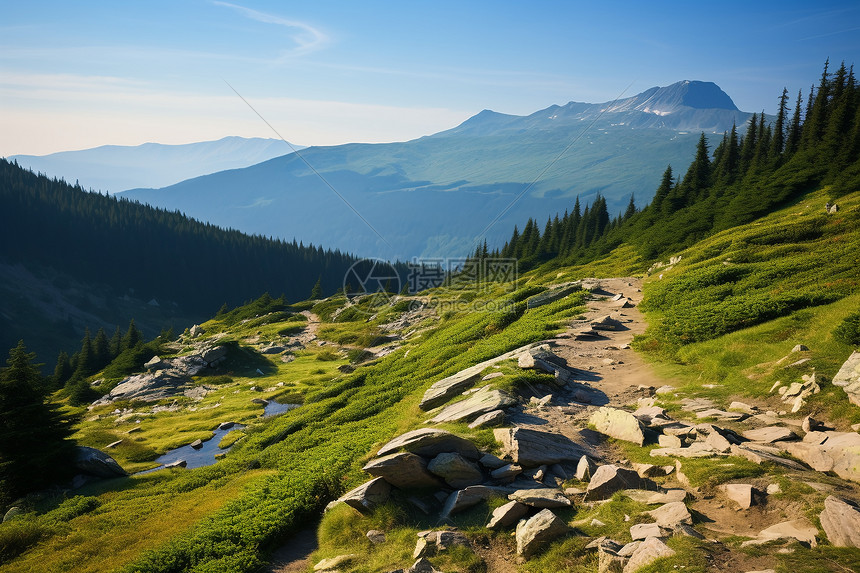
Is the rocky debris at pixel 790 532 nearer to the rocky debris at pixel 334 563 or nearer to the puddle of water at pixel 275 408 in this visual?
the rocky debris at pixel 334 563

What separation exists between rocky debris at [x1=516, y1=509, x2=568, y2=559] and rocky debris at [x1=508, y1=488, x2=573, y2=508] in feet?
3.08

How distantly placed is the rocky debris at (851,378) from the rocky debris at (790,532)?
253 inches

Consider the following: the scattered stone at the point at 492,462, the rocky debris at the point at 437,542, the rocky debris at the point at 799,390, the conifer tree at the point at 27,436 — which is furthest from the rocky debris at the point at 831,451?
the conifer tree at the point at 27,436

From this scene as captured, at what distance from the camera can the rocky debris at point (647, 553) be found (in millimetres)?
7930

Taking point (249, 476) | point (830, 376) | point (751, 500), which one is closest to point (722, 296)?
point (830, 376)

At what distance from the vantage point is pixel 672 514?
9.38 metres

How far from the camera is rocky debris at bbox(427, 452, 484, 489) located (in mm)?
12422

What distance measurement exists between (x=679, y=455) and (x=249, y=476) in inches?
644

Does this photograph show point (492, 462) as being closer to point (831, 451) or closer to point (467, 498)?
point (467, 498)

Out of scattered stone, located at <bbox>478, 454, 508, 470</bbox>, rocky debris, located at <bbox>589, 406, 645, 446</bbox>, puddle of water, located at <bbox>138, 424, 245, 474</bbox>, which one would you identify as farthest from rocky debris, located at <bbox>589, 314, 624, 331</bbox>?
puddle of water, located at <bbox>138, 424, 245, 474</bbox>

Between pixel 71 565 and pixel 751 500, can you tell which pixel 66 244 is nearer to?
pixel 71 565

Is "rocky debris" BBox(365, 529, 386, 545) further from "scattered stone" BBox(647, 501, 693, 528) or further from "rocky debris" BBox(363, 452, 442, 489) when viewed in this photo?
"scattered stone" BBox(647, 501, 693, 528)

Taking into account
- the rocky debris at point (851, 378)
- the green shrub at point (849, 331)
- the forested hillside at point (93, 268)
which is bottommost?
the forested hillside at point (93, 268)

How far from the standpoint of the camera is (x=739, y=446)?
38.1ft
